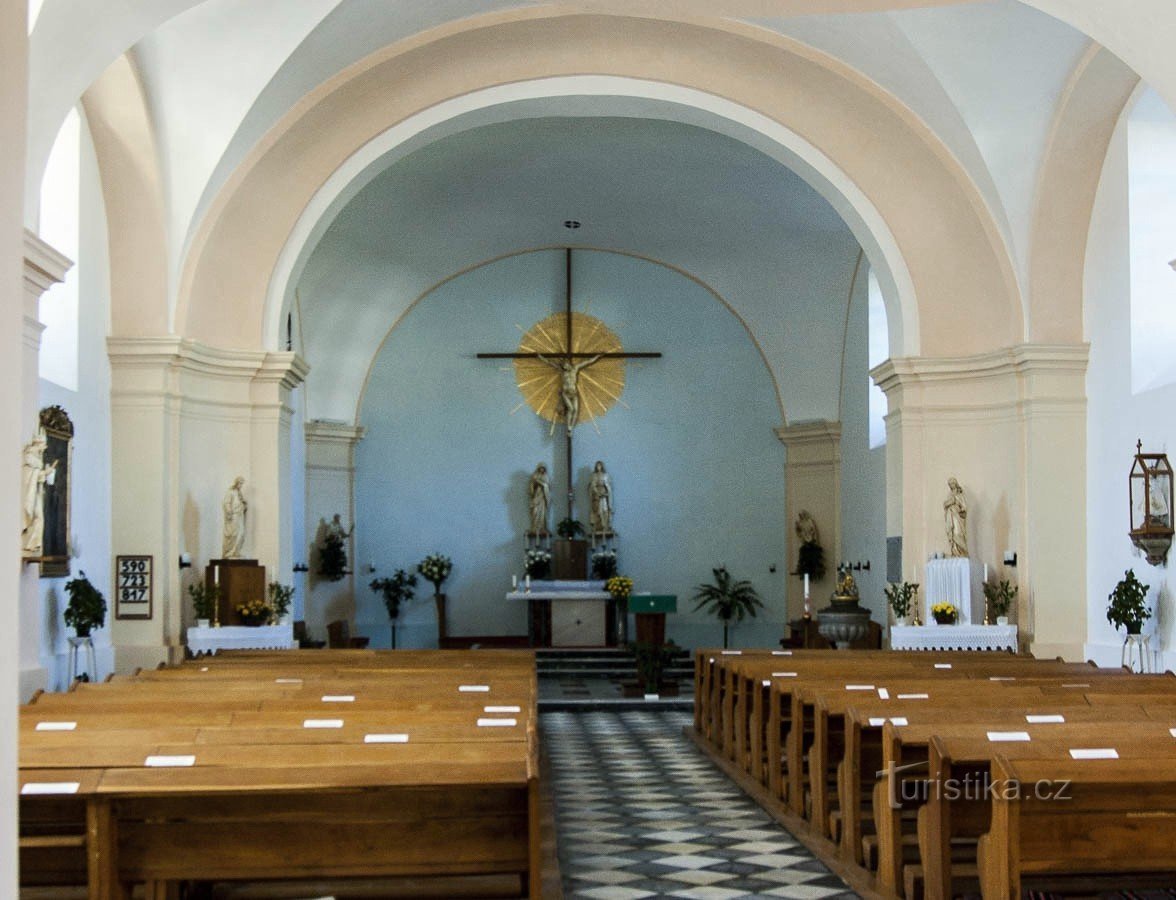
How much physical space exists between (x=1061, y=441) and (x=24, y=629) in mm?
9014

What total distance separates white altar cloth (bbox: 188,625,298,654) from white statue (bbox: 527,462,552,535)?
828cm

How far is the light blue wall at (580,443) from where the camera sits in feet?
71.7

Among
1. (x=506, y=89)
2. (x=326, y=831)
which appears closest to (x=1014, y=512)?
(x=506, y=89)

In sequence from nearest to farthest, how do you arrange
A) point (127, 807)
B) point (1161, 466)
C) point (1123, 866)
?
point (127, 807) → point (1123, 866) → point (1161, 466)

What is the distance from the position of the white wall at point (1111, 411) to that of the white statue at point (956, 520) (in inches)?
44.9

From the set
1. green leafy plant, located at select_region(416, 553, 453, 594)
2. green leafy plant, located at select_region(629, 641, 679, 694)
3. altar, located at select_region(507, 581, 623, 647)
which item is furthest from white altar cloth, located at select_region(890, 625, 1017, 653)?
green leafy plant, located at select_region(416, 553, 453, 594)

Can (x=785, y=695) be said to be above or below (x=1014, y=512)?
below

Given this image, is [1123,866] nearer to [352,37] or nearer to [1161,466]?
[1161,466]

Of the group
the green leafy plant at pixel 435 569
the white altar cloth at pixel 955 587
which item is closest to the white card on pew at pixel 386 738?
the white altar cloth at pixel 955 587

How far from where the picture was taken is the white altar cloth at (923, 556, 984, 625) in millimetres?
13391

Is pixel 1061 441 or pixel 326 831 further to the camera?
pixel 1061 441

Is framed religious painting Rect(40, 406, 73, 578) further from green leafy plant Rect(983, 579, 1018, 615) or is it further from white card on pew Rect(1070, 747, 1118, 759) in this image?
green leafy plant Rect(983, 579, 1018, 615)

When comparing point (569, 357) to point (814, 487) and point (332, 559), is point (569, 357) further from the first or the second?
point (332, 559)

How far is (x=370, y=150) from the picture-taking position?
45.4 feet
